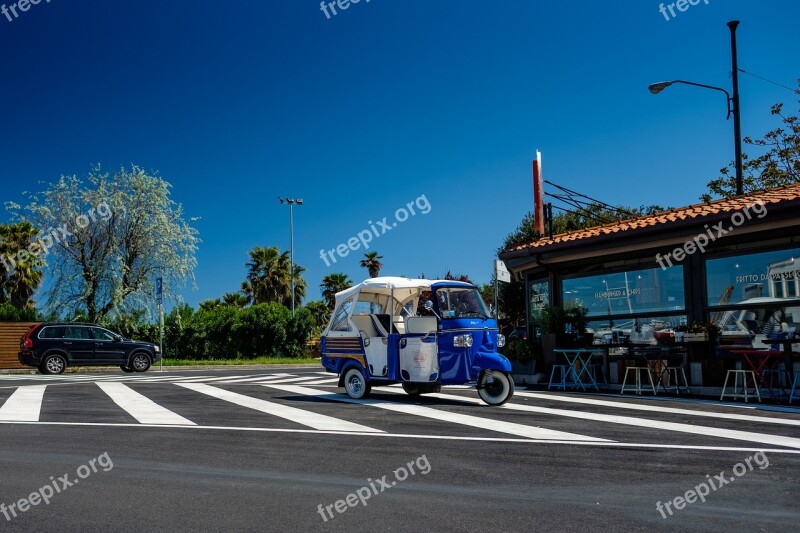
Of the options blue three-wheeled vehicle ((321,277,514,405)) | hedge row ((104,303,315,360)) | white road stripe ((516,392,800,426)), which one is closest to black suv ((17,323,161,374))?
hedge row ((104,303,315,360))

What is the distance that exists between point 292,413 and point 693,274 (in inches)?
336

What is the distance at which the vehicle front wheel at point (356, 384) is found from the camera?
1239 centimetres

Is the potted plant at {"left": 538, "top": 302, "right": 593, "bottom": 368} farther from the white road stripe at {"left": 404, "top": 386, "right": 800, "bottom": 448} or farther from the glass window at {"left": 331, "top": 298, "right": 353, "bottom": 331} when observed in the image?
the glass window at {"left": 331, "top": 298, "right": 353, "bottom": 331}

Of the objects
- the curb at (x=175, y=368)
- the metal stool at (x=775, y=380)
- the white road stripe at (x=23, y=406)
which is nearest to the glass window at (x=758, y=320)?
the metal stool at (x=775, y=380)

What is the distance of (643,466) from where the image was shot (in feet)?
20.7

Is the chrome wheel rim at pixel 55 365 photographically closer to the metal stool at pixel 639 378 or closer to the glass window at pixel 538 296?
the glass window at pixel 538 296

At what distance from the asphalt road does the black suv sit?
13.0m

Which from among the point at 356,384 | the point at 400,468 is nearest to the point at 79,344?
the point at 356,384

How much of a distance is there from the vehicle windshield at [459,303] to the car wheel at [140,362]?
1655 centimetres

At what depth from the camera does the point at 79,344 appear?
76.5 feet

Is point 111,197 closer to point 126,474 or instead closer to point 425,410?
point 425,410

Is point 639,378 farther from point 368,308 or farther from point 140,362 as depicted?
point 140,362

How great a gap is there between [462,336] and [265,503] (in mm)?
6476

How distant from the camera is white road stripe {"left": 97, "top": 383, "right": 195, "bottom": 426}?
9.57 metres
